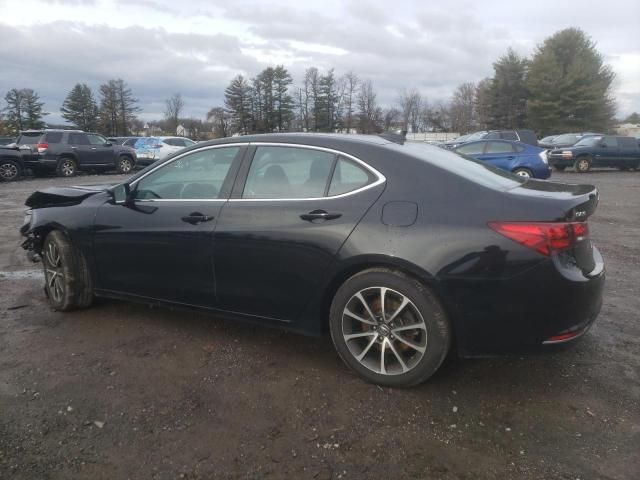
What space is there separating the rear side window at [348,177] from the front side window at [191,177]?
867 millimetres

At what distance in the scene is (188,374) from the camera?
339 centimetres

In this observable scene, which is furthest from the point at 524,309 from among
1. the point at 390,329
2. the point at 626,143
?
the point at 626,143

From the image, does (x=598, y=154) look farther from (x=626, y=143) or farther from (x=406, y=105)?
(x=406, y=105)

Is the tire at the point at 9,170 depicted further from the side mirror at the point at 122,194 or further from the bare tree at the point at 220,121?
the bare tree at the point at 220,121

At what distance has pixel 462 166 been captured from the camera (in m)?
3.46

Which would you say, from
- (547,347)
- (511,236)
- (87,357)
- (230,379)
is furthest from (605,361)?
(87,357)

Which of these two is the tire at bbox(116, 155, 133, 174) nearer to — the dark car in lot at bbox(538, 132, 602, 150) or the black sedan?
the black sedan

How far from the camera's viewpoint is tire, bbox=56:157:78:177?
63.8ft

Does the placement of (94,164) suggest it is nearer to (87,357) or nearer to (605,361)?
(87,357)

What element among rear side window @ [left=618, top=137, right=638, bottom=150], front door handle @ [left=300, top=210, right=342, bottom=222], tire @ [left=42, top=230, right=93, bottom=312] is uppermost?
rear side window @ [left=618, top=137, right=638, bottom=150]

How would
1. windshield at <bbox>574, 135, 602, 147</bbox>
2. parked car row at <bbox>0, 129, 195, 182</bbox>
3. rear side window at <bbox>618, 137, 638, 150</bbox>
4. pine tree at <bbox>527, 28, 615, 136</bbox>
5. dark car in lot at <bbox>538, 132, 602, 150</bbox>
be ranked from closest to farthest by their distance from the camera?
parked car row at <bbox>0, 129, 195, 182</bbox>, windshield at <bbox>574, 135, 602, 147</bbox>, rear side window at <bbox>618, 137, 638, 150</bbox>, dark car in lot at <bbox>538, 132, 602, 150</bbox>, pine tree at <bbox>527, 28, 615, 136</bbox>

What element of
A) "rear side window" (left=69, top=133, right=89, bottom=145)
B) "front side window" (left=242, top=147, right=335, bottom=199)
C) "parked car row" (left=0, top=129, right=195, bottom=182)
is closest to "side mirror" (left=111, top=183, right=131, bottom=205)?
"front side window" (left=242, top=147, right=335, bottom=199)

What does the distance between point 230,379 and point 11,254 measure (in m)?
5.16

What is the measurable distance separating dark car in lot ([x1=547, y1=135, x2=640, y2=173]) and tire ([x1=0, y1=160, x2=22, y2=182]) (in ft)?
70.1
